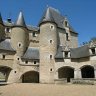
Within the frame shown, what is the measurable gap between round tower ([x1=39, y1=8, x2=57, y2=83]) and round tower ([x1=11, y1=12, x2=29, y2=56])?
3.73m

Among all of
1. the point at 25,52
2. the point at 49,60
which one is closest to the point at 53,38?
the point at 49,60

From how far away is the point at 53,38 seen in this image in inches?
1061

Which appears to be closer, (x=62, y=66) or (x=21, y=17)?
(x=62, y=66)

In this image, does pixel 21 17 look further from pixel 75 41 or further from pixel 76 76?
pixel 76 76

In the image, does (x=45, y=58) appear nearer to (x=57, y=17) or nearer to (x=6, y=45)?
(x=6, y=45)

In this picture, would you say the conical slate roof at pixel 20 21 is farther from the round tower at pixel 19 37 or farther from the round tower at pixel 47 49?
the round tower at pixel 47 49

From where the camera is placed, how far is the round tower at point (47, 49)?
25.2m

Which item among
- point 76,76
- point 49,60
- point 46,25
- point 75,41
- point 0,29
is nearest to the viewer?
point 76,76

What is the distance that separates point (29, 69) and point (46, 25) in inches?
315

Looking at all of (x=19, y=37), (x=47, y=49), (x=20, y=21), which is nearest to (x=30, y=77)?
(x=47, y=49)

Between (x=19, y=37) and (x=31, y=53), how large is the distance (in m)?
3.56

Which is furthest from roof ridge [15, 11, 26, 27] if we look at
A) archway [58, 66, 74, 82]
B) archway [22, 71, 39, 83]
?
archway [58, 66, 74, 82]

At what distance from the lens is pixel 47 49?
26188mm

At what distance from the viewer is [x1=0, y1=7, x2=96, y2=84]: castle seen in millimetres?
24392
